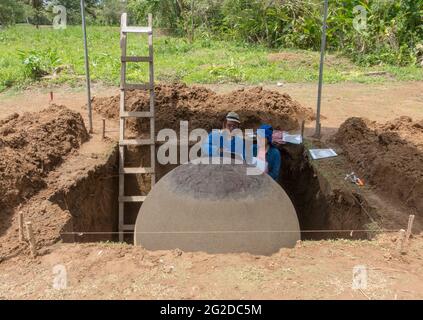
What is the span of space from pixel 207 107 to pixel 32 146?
12.1 ft

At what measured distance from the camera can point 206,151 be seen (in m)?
5.93

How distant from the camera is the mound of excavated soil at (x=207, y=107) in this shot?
8.80m

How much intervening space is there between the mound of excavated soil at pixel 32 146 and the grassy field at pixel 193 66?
4.67 m

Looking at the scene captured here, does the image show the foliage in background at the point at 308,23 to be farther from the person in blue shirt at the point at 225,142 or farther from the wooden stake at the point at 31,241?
the wooden stake at the point at 31,241

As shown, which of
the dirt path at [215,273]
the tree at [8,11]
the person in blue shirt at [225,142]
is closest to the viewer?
the dirt path at [215,273]

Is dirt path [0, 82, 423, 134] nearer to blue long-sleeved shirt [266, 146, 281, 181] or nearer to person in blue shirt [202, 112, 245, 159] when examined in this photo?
blue long-sleeved shirt [266, 146, 281, 181]

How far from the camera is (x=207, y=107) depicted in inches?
361

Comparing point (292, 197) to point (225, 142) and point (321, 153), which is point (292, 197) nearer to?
point (321, 153)

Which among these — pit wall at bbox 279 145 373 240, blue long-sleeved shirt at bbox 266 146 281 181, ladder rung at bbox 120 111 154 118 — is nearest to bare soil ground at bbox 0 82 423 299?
pit wall at bbox 279 145 373 240

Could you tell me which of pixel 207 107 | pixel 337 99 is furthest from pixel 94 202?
pixel 337 99

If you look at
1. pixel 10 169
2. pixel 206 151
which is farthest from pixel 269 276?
pixel 10 169

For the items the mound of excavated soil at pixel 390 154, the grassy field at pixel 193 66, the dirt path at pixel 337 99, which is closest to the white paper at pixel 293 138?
the mound of excavated soil at pixel 390 154

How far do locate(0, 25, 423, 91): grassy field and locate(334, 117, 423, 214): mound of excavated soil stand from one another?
5.48 meters

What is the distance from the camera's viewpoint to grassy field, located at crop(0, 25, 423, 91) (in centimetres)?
1285
